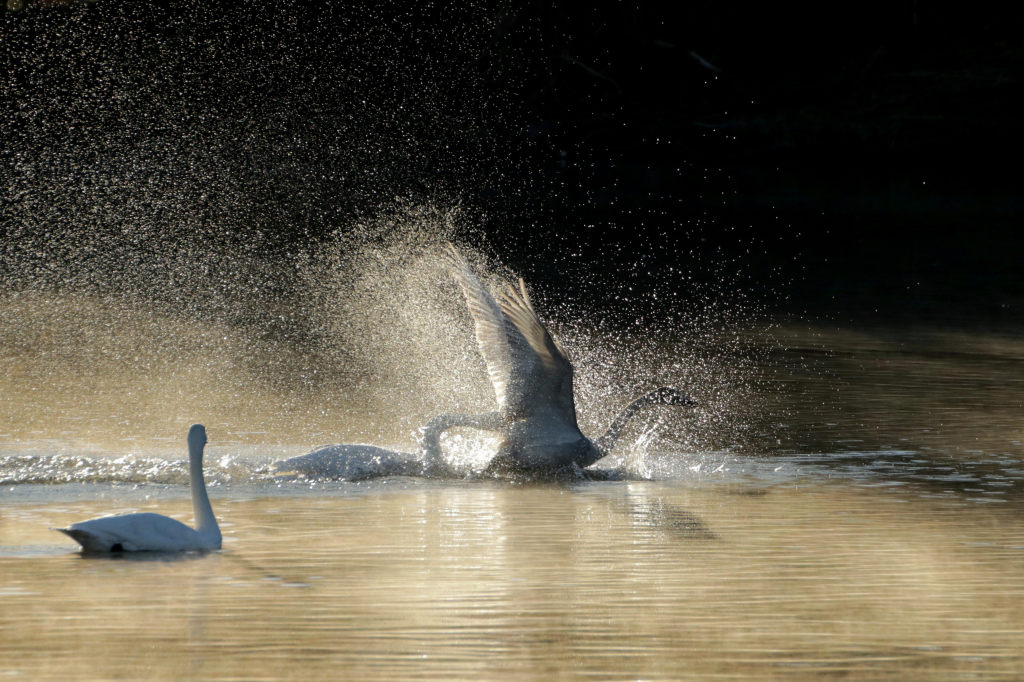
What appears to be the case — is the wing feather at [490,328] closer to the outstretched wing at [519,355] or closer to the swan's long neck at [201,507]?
the outstretched wing at [519,355]

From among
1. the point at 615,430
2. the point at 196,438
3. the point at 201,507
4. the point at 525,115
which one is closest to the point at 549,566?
the point at 201,507

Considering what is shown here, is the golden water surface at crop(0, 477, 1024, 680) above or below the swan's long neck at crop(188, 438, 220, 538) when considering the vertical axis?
below

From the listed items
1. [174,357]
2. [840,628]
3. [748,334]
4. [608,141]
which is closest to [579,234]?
[608,141]

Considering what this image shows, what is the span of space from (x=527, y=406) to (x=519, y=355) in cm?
31

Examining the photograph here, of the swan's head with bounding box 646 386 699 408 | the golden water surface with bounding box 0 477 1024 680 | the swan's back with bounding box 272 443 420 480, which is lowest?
the golden water surface with bounding box 0 477 1024 680

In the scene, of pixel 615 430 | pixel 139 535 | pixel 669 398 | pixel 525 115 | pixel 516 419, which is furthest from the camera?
pixel 525 115

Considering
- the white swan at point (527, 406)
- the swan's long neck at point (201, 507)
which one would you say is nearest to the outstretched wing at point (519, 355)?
the white swan at point (527, 406)

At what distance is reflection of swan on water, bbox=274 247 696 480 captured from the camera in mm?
7637

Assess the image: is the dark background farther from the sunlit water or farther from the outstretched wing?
the sunlit water

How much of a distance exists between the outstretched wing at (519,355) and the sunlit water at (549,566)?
52cm

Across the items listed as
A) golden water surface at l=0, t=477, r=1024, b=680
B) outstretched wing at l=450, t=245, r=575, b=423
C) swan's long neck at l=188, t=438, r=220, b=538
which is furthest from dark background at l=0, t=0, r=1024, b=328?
swan's long neck at l=188, t=438, r=220, b=538

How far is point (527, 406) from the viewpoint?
310 inches

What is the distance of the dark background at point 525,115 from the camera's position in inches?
905

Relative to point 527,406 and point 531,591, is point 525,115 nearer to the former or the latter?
point 527,406
